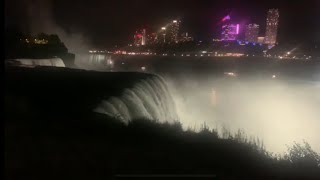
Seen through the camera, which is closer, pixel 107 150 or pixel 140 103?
pixel 107 150

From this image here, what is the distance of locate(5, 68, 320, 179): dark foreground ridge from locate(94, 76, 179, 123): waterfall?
61 centimetres

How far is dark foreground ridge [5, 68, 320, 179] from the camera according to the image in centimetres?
857

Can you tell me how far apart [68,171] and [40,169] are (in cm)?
59

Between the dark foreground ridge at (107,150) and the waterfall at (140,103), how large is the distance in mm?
606

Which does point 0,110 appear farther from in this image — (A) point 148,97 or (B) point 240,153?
(A) point 148,97

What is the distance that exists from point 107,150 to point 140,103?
6.58 metres

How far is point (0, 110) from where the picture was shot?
14.8 ft

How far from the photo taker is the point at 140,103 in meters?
16.2

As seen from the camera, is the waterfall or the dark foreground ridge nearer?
the dark foreground ridge

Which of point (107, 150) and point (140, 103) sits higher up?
point (140, 103)

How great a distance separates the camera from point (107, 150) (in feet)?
31.9

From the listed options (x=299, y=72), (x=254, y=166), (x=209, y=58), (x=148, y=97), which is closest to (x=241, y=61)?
(x=209, y=58)

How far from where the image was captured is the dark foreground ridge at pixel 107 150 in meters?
8.57

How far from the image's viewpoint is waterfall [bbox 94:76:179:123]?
1386cm
